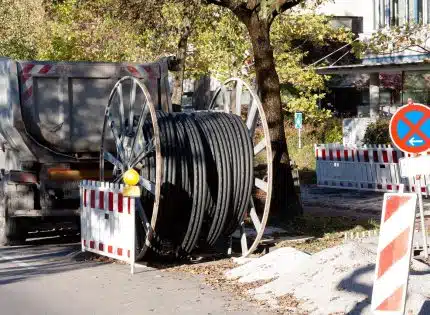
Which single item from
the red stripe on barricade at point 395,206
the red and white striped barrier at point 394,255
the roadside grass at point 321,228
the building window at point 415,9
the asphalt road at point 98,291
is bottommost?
the asphalt road at point 98,291

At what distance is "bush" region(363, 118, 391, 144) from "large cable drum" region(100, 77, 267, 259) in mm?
16684

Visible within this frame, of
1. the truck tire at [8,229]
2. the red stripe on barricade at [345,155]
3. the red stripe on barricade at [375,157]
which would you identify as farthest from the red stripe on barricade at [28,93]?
the red stripe on barricade at [345,155]

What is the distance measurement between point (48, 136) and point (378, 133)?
1643 centimetres

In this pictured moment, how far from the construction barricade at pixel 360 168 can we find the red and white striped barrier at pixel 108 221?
35.8ft

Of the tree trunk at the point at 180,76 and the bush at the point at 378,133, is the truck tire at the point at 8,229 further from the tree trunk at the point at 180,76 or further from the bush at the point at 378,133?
the bush at the point at 378,133

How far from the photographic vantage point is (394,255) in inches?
326

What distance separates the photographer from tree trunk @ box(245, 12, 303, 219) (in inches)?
689

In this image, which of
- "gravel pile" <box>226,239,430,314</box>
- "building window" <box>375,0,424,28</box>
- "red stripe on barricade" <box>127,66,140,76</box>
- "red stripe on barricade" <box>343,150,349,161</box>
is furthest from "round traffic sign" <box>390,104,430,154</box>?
"building window" <box>375,0,424,28</box>

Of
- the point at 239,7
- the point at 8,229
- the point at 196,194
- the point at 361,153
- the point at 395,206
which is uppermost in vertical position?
the point at 239,7

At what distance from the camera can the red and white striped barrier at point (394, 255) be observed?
8125 millimetres

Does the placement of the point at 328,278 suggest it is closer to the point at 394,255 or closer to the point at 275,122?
the point at 394,255

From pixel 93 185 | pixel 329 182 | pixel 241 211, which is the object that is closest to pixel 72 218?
pixel 93 185

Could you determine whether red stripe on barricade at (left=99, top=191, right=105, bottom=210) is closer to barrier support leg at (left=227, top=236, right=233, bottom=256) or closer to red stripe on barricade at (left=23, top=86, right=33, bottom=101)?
barrier support leg at (left=227, top=236, right=233, bottom=256)

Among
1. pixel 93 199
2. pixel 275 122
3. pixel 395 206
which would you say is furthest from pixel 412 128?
pixel 275 122
